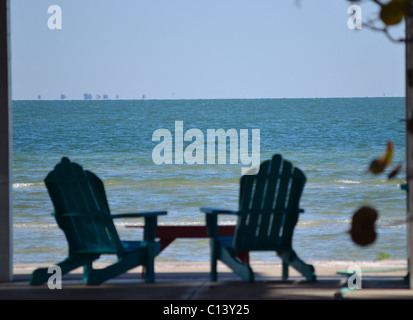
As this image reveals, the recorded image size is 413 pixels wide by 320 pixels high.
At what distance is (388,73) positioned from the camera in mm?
42094

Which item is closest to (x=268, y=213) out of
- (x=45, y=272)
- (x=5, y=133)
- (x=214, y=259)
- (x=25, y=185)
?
(x=214, y=259)

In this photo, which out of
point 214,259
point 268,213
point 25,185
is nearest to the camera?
point 268,213

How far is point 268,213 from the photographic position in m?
3.87

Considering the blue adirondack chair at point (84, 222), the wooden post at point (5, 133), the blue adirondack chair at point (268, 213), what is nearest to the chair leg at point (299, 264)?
the blue adirondack chair at point (268, 213)

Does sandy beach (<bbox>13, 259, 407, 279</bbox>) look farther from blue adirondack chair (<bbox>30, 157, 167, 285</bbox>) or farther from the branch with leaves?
the branch with leaves

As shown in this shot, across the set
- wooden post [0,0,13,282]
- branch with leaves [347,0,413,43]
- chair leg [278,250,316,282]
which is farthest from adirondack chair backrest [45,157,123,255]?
branch with leaves [347,0,413,43]

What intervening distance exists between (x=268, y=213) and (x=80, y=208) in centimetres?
95

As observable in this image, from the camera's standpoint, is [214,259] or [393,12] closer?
[393,12]

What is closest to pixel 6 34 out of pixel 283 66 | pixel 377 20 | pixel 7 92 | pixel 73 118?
pixel 7 92

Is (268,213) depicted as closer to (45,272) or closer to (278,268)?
(278,268)

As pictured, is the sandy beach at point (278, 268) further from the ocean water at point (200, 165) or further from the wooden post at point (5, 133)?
the wooden post at point (5, 133)

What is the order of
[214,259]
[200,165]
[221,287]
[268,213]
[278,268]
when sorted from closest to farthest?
[221,287] → [268,213] → [214,259] → [278,268] → [200,165]

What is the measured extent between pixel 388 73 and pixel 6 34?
132 ft

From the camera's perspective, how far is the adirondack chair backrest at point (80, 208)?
3.79 m
